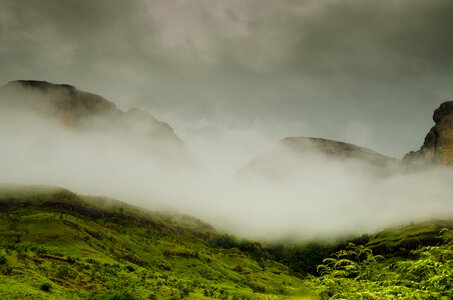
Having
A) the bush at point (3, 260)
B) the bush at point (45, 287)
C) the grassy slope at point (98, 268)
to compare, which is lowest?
the grassy slope at point (98, 268)

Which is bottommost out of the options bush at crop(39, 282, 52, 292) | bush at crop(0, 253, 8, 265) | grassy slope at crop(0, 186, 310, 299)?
grassy slope at crop(0, 186, 310, 299)

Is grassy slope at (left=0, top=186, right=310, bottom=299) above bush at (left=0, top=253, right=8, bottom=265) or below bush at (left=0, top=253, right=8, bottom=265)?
below

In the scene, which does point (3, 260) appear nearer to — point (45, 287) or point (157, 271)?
point (45, 287)

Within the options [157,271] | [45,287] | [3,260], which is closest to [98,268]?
[3,260]

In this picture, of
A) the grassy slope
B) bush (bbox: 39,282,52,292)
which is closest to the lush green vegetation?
bush (bbox: 39,282,52,292)

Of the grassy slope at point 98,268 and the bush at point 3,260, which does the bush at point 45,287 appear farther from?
the bush at point 3,260

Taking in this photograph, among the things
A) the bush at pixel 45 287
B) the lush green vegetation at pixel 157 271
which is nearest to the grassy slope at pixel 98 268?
the bush at pixel 45 287

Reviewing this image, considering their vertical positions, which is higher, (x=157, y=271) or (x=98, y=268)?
(x=98, y=268)

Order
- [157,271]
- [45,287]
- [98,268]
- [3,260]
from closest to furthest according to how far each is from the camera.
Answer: [45,287]
[3,260]
[98,268]
[157,271]


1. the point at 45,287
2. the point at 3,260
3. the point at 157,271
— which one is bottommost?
the point at 157,271

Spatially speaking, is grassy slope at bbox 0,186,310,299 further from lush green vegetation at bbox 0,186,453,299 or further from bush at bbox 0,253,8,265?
lush green vegetation at bbox 0,186,453,299

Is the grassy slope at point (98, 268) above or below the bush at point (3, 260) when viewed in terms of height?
below

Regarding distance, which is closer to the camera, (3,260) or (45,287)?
(45,287)

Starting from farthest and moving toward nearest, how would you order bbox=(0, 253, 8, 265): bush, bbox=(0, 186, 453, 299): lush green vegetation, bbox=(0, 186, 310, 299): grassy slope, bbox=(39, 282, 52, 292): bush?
bbox=(0, 253, 8, 265): bush < bbox=(0, 186, 310, 299): grassy slope < bbox=(39, 282, 52, 292): bush < bbox=(0, 186, 453, 299): lush green vegetation
